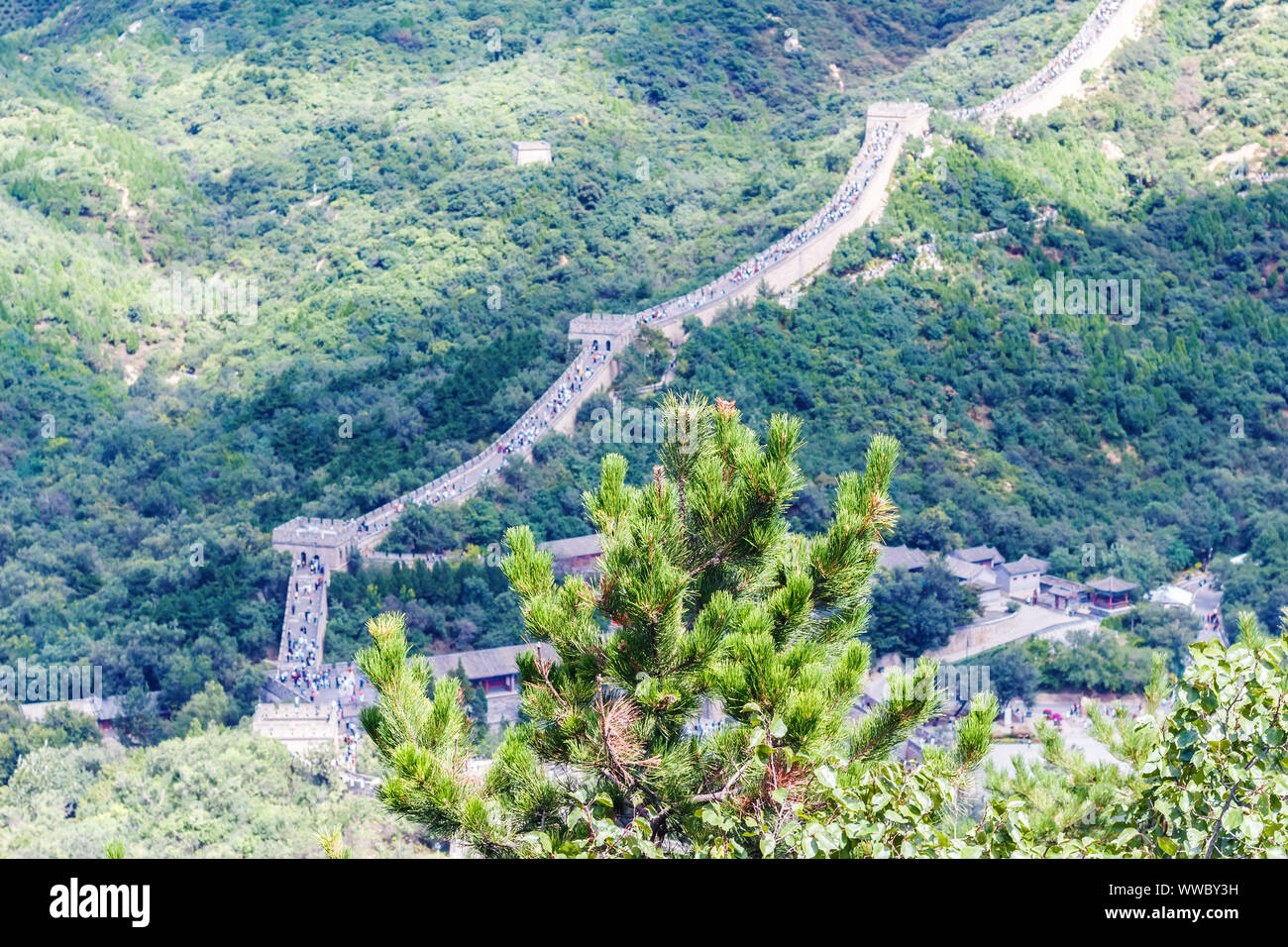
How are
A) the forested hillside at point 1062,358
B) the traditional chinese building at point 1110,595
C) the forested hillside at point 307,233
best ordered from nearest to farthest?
the traditional chinese building at point 1110,595 < the forested hillside at point 307,233 < the forested hillside at point 1062,358

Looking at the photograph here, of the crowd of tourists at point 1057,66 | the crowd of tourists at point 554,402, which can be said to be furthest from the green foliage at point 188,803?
the crowd of tourists at point 1057,66

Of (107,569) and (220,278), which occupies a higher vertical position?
(220,278)

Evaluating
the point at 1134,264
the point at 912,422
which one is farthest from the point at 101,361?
the point at 1134,264

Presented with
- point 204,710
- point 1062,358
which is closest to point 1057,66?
point 1062,358

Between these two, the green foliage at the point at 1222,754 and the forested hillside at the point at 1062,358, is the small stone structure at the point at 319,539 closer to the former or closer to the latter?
the forested hillside at the point at 1062,358

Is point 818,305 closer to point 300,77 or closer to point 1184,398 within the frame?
point 1184,398
